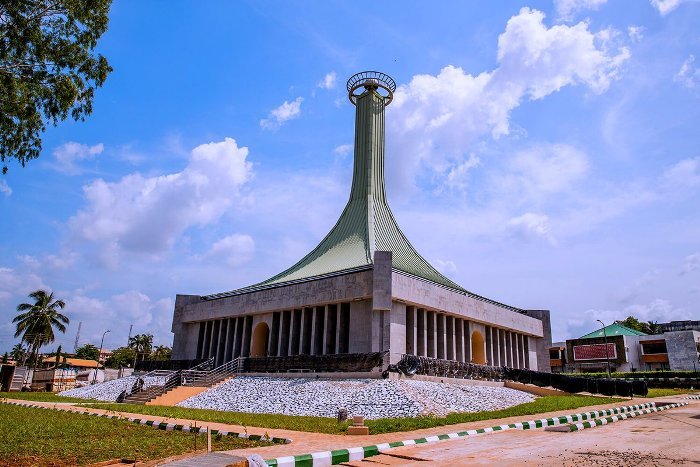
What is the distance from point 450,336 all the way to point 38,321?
41565mm

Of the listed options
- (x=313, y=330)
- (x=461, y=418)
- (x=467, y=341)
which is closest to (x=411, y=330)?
(x=313, y=330)

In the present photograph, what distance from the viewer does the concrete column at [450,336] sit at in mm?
29017

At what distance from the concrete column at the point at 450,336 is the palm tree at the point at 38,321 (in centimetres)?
4005

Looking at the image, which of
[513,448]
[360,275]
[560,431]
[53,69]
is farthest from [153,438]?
[360,275]

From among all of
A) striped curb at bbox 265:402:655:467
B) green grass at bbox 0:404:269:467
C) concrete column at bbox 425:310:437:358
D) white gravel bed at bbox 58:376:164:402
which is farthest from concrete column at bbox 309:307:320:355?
striped curb at bbox 265:402:655:467

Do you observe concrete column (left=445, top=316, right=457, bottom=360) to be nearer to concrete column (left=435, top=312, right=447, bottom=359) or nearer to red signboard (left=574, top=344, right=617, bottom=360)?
concrete column (left=435, top=312, right=447, bottom=359)

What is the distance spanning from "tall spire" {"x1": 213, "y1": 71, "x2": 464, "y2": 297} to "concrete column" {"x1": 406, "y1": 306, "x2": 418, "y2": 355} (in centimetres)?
236

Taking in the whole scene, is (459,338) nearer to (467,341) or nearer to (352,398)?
(467,341)

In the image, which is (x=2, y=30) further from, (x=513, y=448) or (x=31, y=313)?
(x=31, y=313)

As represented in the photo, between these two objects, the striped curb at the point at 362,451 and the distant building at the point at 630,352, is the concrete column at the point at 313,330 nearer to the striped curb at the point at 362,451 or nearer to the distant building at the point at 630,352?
the striped curb at the point at 362,451

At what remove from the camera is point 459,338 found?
98.9 feet

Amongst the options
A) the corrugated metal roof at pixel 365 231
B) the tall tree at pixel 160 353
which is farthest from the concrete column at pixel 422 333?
the tall tree at pixel 160 353

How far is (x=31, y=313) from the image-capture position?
160 feet

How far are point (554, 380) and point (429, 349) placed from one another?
6.67m
